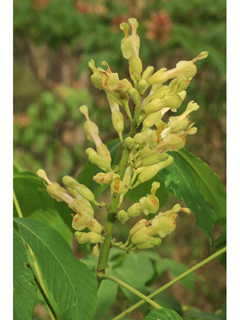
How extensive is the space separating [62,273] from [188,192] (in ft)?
0.96

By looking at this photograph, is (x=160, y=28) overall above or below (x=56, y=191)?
above

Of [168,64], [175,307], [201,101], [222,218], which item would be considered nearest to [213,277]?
[201,101]

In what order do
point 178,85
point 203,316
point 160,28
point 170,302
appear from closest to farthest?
point 178,85 → point 203,316 → point 170,302 → point 160,28

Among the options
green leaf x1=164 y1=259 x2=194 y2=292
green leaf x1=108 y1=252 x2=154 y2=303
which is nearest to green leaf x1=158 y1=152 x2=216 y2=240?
green leaf x1=108 y1=252 x2=154 y2=303

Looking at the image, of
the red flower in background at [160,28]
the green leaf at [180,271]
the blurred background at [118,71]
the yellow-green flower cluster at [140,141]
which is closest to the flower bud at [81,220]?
the yellow-green flower cluster at [140,141]

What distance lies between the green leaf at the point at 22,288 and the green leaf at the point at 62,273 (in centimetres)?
3

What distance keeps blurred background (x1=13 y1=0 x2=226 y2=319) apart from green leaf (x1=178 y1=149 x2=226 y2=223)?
171cm

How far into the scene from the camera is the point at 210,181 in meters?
0.86

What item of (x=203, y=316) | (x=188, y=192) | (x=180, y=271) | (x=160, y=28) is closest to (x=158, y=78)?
(x=188, y=192)

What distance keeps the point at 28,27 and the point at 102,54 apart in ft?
4.27

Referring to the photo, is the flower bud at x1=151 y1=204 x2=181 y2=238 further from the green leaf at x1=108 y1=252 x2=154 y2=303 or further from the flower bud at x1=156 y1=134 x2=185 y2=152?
the green leaf at x1=108 y1=252 x2=154 y2=303

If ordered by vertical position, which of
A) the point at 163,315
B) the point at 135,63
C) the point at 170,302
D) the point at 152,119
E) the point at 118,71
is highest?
the point at 118,71

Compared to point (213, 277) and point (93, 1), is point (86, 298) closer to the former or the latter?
point (93, 1)

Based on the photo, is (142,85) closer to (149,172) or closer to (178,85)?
(178,85)
